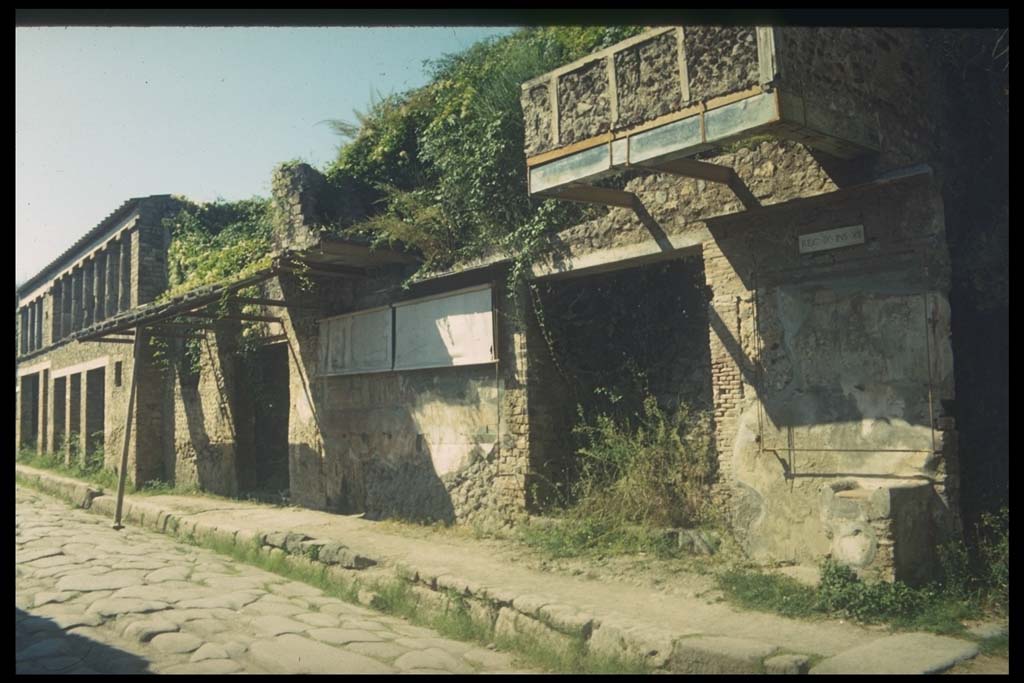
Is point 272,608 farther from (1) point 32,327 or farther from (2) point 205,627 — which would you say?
(1) point 32,327

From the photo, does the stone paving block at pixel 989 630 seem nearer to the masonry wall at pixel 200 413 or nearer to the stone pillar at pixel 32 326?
the masonry wall at pixel 200 413

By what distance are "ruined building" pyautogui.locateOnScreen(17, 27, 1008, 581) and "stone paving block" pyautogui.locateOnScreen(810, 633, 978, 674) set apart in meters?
0.74

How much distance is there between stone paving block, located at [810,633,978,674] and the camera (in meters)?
4.51

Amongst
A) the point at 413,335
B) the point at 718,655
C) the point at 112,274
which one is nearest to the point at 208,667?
the point at 718,655

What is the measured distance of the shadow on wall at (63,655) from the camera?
521cm

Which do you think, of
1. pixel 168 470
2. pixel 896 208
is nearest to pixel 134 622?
pixel 896 208

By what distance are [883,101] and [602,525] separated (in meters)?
4.46

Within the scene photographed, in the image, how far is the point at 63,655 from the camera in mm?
5512

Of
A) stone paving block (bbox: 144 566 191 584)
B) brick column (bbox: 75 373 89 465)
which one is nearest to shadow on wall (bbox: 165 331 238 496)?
brick column (bbox: 75 373 89 465)

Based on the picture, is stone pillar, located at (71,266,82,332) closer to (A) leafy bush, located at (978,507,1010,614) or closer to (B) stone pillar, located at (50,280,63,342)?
(B) stone pillar, located at (50,280,63,342)

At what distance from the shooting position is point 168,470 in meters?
16.2

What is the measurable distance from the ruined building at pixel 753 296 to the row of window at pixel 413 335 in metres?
0.04

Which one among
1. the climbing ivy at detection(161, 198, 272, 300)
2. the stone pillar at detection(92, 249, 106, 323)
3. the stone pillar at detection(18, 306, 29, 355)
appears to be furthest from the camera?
the stone pillar at detection(18, 306, 29, 355)

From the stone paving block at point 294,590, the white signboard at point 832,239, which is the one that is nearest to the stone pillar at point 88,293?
the stone paving block at point 294,590
